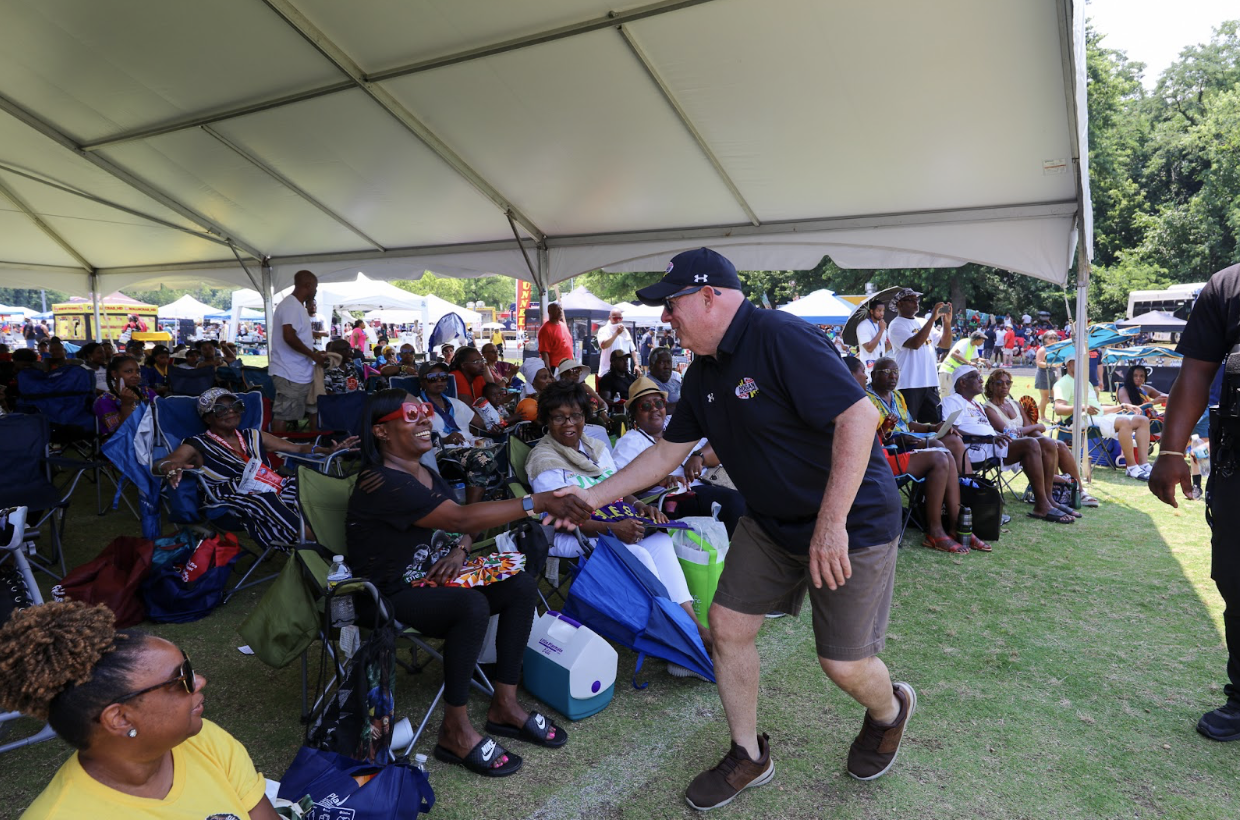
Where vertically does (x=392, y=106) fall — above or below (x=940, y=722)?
above

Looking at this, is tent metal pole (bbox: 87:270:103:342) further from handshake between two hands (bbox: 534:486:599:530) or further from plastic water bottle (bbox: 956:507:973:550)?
plastic water bottle (bbox: 956:507:973:550)

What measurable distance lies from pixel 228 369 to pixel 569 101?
560 cm

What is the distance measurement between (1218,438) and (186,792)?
3.40 meters

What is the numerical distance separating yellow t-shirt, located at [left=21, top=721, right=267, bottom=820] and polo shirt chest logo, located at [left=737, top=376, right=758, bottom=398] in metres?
1.58

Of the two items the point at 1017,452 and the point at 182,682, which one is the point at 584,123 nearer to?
the point at 1017,452

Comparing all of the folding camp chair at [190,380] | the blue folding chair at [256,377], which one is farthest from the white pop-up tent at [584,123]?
the folding camp chair at [190,380]

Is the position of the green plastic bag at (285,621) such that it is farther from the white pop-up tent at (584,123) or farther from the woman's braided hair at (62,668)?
the white pop-up tent at (584,123)

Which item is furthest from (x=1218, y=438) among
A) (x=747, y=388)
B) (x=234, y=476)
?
(x=234, y=476)

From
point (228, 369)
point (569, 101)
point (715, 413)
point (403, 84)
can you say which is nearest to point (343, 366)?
point (228, 369)

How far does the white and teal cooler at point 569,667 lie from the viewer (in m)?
3.07

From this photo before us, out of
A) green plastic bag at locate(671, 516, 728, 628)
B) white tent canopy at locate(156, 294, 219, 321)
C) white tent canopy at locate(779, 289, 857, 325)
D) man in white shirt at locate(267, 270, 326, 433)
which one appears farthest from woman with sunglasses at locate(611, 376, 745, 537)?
white tent canopy at locate(156, 294, 219, 321)

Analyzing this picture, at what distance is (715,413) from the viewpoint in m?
2.44

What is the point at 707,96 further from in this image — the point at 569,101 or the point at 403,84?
the point at 403,84

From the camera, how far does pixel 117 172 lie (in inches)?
374
